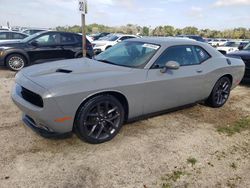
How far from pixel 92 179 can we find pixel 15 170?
89cm

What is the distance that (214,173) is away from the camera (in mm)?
2789

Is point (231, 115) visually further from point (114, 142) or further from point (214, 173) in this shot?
point (114, 142)

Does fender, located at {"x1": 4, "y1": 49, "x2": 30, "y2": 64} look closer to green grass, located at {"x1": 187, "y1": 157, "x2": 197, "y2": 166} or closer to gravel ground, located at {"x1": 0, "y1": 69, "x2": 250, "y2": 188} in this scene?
gravel ground, located at {"x1": 0, "y1": 69, "x2": 250, "y2": 188}

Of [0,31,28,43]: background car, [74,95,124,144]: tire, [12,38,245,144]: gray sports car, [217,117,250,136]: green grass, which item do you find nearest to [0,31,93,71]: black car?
[0,31,28,43]: background car

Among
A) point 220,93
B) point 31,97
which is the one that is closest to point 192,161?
point 31,97

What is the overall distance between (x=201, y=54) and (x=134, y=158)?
2598 millimetres

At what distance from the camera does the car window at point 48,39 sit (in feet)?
27.4

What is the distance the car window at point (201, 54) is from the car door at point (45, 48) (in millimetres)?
5590

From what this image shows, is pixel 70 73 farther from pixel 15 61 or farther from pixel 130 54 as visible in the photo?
pixel 15 61

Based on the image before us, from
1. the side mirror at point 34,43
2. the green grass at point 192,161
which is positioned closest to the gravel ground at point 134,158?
the green grass at point 192,161

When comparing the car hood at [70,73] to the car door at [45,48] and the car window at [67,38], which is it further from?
the car window at [67,38]

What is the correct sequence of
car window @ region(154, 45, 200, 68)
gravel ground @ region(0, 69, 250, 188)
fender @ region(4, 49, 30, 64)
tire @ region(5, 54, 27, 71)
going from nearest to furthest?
gravel ground @ region(0, 69, 250, 188), car window @ region(154, 45, 200, 68), fender @ region(4, 49, 30, 64), tire @ region(5, 54, 27, 71)

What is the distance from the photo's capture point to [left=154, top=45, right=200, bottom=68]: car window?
3.78 meters

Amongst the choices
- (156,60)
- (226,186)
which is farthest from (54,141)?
(226,186)
